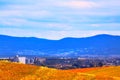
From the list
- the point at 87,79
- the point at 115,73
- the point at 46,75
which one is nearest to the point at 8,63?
the point at 46,75

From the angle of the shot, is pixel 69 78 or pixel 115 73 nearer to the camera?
pixel 69 78

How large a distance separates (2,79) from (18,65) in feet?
12.6

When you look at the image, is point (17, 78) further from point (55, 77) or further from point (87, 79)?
point (87, 79)

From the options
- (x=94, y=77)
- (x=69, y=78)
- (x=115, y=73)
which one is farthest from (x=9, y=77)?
(x=115, y=73)

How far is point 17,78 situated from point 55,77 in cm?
282

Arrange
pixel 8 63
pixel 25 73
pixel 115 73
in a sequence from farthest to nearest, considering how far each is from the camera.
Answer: pixel 115 73, pixel 8 63, pixel 25 73

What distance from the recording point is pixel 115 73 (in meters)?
50.8

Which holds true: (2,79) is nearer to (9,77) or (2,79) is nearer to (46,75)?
(9,77)

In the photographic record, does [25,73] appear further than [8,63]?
No

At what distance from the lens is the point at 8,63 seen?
31062 mm

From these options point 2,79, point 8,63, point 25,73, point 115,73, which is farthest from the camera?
point 115,73

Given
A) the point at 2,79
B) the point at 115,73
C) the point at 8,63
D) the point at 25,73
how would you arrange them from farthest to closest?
the point at 115,73 → the point at 8,63 → the point at 25,73 → the point at 2,79

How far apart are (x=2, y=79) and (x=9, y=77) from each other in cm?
64

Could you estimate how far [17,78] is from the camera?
90.4 feet
